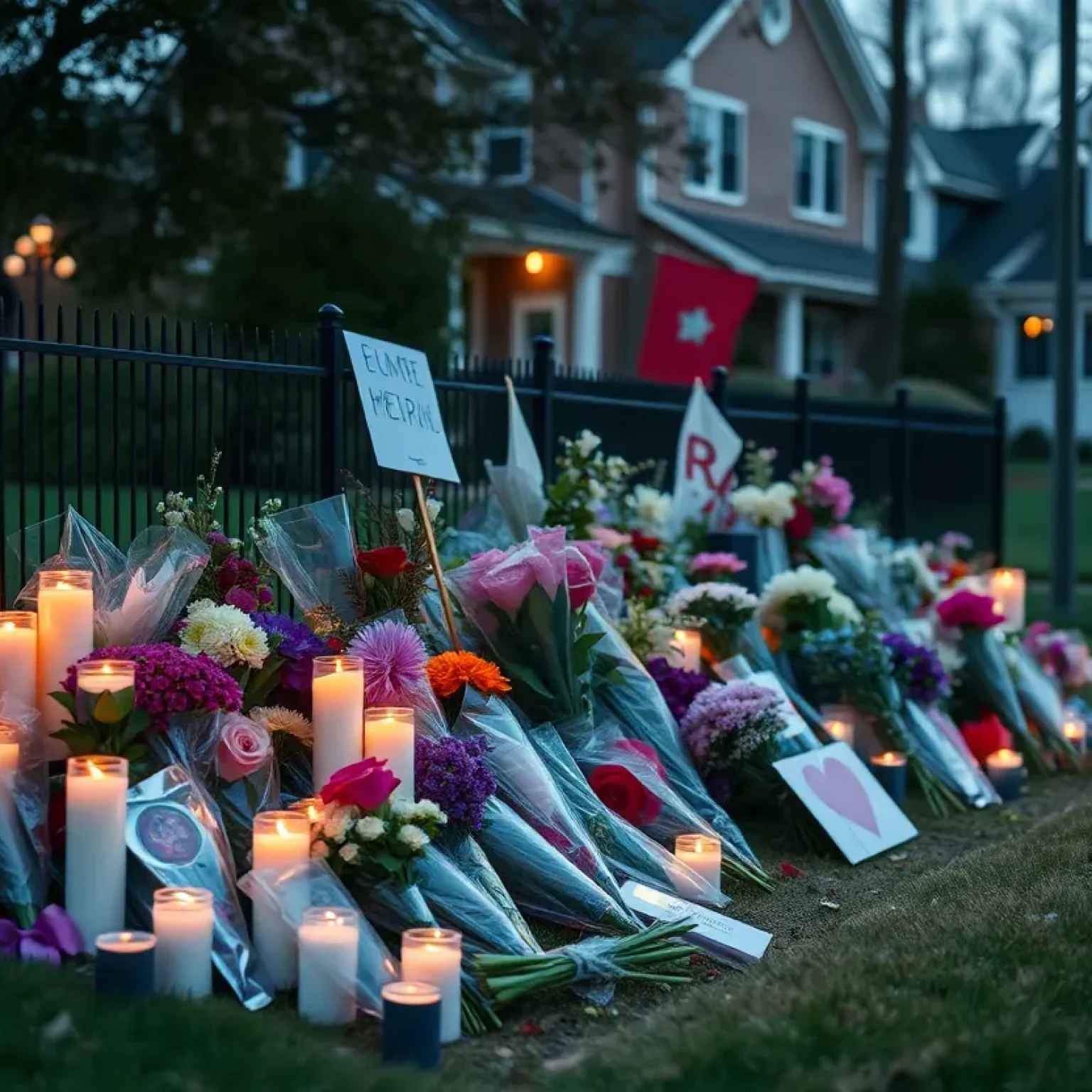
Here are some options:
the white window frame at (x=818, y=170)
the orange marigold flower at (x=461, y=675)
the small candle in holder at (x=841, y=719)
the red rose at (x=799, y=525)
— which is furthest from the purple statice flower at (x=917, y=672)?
the white window frame at (x=818, y=170)

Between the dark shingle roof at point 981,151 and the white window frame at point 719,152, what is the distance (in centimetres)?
744

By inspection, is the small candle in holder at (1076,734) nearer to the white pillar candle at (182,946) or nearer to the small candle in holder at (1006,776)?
the small candle in holder at (1006,776)

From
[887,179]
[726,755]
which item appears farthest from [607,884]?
[887,179]

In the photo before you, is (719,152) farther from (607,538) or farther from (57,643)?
(57,643)

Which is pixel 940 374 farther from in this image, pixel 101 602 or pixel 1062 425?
pixel 101 602

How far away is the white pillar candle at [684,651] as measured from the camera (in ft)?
22.0

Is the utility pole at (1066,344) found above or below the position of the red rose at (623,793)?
above

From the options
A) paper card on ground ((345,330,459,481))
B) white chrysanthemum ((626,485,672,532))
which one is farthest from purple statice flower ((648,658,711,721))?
paper card on ground ((345,330,459,481))

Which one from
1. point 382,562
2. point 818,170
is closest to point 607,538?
point 382,562

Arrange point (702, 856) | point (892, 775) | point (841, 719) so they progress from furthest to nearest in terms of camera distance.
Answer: point (841, 719) < point (892, 775) < point (702, 856)

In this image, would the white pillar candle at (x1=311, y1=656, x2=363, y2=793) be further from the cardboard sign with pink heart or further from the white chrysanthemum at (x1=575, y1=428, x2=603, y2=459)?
the white chrysanthemum at (x1=575, y1=428, x2=603, y2=459)

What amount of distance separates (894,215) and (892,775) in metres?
14.5

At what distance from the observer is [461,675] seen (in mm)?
5023

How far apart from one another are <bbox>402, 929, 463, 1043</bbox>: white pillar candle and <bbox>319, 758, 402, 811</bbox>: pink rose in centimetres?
43
